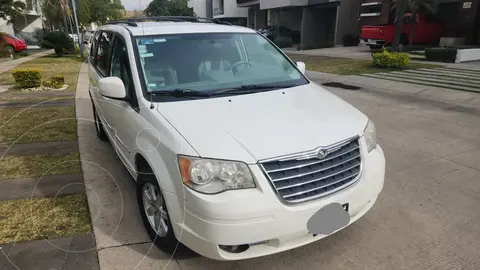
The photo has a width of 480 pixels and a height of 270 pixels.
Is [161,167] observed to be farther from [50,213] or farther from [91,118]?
[91,118]

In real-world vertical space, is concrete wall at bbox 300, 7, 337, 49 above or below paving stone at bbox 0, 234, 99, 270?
above

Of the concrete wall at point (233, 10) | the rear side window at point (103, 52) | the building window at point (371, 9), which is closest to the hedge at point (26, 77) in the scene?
the rear side window at point (103, 52)

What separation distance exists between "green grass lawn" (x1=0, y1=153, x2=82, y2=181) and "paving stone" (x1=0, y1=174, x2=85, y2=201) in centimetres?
14

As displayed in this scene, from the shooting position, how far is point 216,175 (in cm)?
217

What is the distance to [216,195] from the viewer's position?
2.13 meters

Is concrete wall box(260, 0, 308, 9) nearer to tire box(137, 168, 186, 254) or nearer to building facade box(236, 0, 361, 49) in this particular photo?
building facade box(236, 0, 361, 49)

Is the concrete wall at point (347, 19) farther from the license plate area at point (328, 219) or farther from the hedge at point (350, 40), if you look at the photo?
the license plate area at point (328, 219)

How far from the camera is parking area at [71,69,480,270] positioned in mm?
2625

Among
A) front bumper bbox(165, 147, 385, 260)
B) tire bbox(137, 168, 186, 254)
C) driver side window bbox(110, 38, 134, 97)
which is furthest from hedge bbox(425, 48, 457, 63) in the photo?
tire bbox(137, 168, 186, 254)

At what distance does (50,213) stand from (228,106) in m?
2.05

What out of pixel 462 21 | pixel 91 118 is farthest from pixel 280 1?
pixel 91 118

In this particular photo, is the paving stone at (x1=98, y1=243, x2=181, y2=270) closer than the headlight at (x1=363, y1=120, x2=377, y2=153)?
Yes

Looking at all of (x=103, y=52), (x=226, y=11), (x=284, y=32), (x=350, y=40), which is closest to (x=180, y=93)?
(x=103, y=52)

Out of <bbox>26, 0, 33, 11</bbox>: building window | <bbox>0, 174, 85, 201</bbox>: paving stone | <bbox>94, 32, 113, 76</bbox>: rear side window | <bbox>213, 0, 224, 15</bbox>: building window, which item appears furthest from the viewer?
<bbox>213, 0, 224, 15</bbox>: building window
